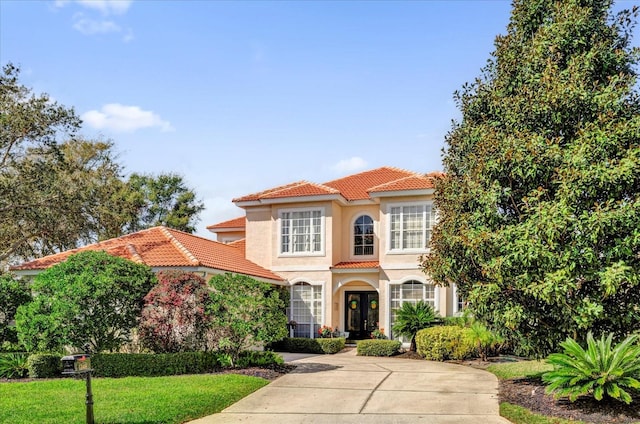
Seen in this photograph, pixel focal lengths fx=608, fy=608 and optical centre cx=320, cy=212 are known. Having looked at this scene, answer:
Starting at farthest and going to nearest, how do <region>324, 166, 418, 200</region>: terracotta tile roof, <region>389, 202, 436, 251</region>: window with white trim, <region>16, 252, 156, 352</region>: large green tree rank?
<region>324, 166, 418, 200</region>: terracotta tile roof
<region>389, 202, 436, 251</region>: window with white trim
<region>16, 252, 156, 352</region>: large green tree

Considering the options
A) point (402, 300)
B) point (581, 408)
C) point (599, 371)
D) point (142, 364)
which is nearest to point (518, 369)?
point (581, 408)

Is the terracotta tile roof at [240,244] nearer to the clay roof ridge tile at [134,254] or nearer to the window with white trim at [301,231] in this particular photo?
the window with white trim at [301,231]

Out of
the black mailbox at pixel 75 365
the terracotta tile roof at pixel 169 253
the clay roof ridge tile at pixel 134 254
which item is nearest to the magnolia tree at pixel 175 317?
the terracotta tile roof at pixel 169 253

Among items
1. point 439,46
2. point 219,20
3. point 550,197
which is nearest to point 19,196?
point 219,20

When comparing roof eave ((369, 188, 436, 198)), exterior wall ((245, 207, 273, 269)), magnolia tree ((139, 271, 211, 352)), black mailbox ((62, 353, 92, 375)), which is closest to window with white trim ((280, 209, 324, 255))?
exterior wall ((245, 207, 273, 269))

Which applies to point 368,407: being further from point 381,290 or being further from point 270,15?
point 381,290

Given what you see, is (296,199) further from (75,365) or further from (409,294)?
(75,365)

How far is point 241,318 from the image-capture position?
623 inches

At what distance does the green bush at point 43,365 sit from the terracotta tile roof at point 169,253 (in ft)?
20.8

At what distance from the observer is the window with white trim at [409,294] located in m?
24.7

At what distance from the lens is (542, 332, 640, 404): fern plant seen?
9.87 metres

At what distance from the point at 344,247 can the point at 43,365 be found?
14813 mm

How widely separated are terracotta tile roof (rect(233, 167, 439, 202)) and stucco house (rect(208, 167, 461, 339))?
5cm

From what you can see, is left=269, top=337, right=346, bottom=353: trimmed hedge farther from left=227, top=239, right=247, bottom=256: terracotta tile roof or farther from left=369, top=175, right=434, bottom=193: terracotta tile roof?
left=227, top=239, right=247, bottom=256: terracotta tile roof
